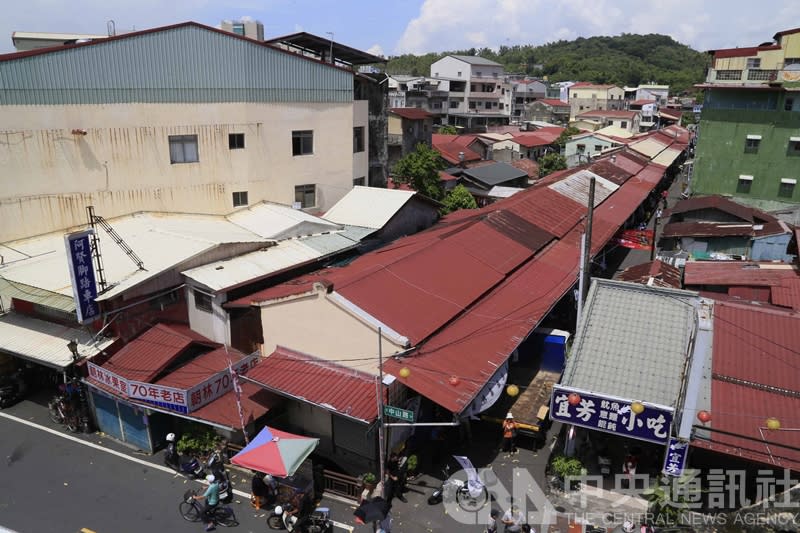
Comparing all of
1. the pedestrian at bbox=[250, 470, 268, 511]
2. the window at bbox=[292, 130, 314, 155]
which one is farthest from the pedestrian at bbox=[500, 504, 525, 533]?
the window at bbox=[292, 130, 314, 155]

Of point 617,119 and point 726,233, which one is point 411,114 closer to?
point 726,233

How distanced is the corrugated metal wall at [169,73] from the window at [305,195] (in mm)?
4824

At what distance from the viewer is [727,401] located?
15234 millimetres

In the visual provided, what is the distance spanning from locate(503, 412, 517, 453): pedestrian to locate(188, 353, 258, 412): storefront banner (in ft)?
30.1

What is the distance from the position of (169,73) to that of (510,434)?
22.1m

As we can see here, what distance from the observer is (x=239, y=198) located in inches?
1164

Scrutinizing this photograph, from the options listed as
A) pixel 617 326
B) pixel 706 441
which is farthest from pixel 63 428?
pixel 706 441

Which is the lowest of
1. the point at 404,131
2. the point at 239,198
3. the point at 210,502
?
the point at 210,502

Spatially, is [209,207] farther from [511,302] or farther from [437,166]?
[437,166]

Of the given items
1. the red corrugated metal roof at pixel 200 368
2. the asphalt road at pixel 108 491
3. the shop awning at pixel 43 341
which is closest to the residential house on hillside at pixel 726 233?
the asphalt road at pixel 108 491

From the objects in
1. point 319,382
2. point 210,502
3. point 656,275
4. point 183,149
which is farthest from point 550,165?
point 210,502

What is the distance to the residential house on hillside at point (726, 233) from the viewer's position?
34750 mm

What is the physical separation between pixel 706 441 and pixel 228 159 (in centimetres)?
2416

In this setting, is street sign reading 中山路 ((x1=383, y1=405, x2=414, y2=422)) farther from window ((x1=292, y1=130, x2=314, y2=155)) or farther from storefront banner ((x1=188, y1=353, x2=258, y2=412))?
window ((x1=292, y1=130, x2=314, y2=155))
